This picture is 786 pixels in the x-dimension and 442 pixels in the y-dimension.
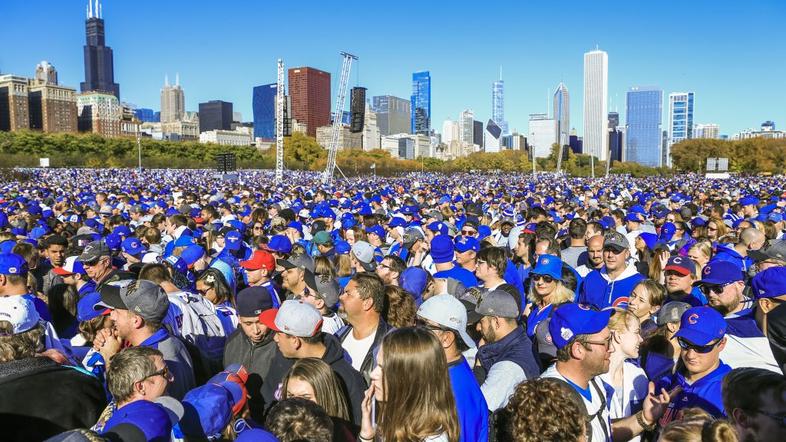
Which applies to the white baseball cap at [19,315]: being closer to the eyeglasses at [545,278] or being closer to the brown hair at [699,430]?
the brown hair at [699,430]

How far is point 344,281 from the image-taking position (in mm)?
6566

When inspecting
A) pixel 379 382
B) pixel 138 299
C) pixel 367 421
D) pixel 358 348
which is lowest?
pixel 358 348

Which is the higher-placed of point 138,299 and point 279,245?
point 138,299

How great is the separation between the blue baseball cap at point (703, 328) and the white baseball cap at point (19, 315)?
406cm

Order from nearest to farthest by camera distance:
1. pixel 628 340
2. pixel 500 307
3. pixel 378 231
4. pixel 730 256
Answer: pixel 628 340
pixel 500 307
pixel 730 256
pixel 378 231

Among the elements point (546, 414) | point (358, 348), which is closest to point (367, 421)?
point (546, 414)

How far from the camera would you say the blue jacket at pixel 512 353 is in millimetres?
3939

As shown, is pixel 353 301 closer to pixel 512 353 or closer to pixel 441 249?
pixel 512 353

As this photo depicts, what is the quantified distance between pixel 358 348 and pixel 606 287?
10.5ft

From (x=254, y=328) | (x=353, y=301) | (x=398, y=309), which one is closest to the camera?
(x=254, y=328)

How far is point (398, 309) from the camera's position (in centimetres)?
489

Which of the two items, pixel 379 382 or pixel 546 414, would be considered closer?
pixel 546 414

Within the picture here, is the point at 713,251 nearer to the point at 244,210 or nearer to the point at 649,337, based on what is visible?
the point at 649,337

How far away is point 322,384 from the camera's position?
10.6ft
